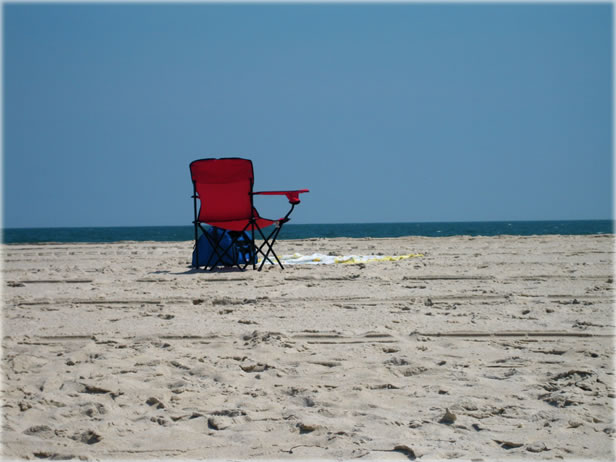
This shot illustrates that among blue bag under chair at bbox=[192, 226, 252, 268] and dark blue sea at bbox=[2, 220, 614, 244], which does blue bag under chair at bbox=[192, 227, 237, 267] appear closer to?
blue bag under chair at bbox=[192, 226, 252, 268]

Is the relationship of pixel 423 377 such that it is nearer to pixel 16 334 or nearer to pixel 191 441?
pixel 191 441

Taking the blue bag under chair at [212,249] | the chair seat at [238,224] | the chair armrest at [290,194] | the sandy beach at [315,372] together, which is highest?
the chair armrest at [290,194]

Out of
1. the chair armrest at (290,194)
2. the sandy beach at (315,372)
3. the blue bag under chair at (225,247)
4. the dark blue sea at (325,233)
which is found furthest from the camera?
the dark blue sea at (325,233)

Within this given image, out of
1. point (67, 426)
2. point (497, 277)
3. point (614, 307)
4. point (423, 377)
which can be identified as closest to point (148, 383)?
point (67, 426)

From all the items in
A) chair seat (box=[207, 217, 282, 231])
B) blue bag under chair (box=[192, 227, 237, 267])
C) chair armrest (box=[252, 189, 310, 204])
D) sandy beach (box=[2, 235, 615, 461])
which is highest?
chair armrest (box=[252, 189, 310, 204])

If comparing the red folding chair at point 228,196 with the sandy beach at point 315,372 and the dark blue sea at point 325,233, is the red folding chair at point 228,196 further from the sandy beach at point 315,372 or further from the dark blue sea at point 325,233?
the dark blue sea at point 325,233

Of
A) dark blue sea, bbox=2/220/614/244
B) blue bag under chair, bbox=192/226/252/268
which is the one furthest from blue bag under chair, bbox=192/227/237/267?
dark blue sea, bbox=2/220/614/244

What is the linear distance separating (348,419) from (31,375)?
1.43m

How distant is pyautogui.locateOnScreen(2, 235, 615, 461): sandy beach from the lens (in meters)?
2.01

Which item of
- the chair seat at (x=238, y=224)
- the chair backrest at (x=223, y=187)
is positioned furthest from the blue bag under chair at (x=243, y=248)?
the chair backrest at (x=223, y=187)

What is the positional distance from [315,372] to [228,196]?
415 centimetres

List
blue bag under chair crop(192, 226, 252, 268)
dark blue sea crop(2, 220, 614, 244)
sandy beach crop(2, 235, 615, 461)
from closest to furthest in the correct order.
→ 1. sandy beach crop(2, 235, 615, 461)
2. blue bag under chair crop(192, 226, 252, 268)
3. dark blue sea crop(2, 220, 614, 244)

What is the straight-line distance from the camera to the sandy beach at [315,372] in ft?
6.61

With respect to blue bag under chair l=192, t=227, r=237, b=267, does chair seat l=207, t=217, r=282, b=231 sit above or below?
above
